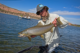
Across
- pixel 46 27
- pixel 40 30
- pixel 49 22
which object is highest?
pixel 49 22

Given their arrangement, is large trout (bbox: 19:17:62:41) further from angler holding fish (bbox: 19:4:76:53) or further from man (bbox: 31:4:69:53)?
man (bbox: 31:4:69:53)

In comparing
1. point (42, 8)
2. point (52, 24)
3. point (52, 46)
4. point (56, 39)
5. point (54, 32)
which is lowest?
point (52, 46)

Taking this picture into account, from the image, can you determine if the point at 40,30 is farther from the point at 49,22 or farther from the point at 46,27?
the point at 49,22

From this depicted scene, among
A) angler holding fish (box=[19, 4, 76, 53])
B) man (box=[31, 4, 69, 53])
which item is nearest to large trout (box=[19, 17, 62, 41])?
angler holding fish (box=[19, 4, 76, 53])

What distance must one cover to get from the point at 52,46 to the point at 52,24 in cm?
103

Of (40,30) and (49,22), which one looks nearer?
(40,30)

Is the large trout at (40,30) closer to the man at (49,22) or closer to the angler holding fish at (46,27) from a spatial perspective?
the angler holding fish at (46,27)

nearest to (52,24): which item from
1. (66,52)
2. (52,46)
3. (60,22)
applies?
(60,22)

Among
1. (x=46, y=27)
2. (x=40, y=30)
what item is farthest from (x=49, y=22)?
(x=40, y=30)

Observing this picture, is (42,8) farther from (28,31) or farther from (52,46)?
(52,46)

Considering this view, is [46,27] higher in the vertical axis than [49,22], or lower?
lower

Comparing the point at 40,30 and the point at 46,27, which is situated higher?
the point at 46,27

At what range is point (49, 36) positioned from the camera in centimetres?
344

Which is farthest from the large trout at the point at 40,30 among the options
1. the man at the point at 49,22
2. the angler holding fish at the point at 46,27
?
the man at the point at 49,22
